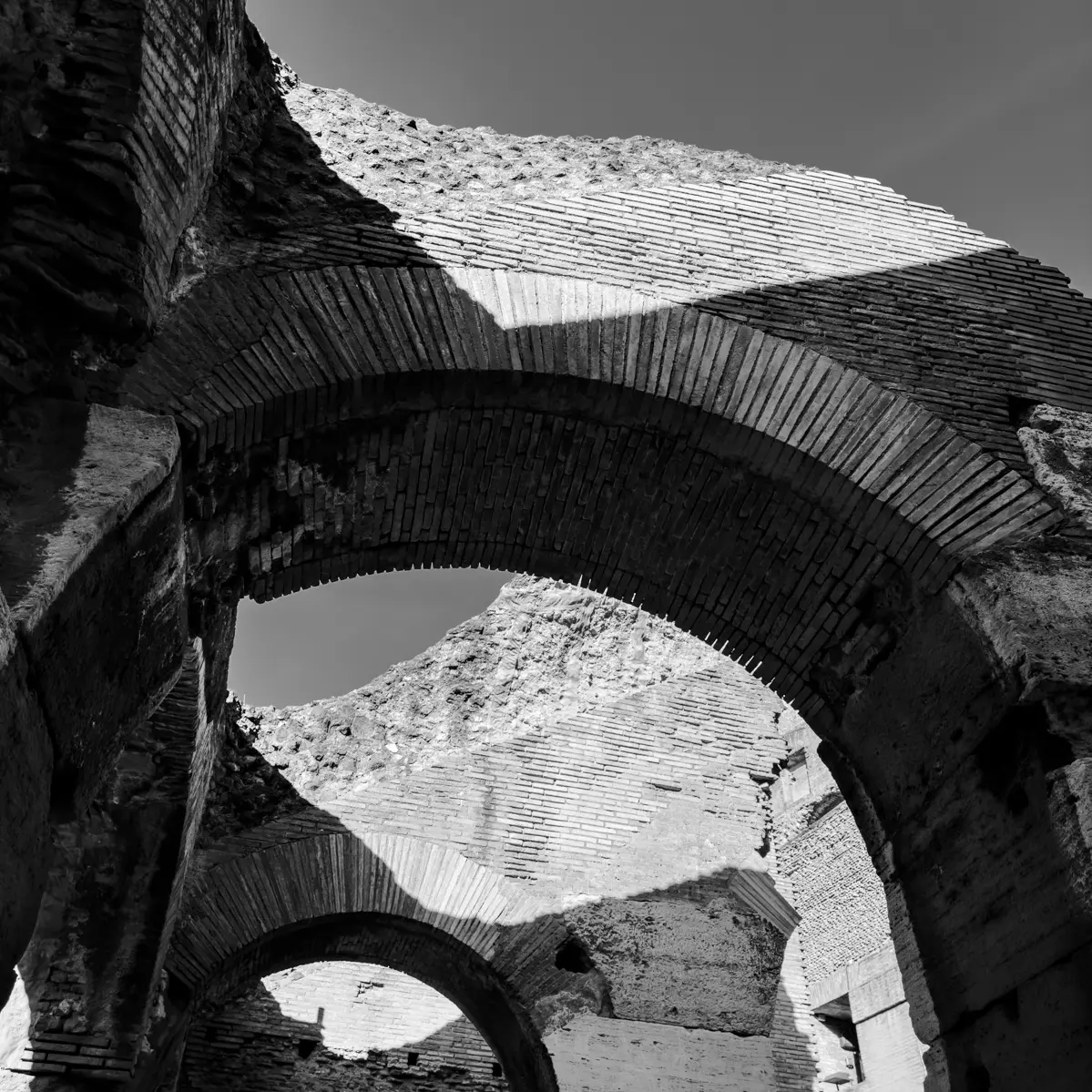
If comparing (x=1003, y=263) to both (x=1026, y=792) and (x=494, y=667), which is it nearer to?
(x=1026, y=792)

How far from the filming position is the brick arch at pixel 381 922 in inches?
229

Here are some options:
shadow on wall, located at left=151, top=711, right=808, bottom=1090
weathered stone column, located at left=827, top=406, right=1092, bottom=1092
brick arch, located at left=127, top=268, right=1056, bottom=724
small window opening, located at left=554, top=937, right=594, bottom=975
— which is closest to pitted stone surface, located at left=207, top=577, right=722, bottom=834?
shadow on wall, located at left=151, top=711, right=808, bottom=1090

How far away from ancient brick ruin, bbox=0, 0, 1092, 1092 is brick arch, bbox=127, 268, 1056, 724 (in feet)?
0.05

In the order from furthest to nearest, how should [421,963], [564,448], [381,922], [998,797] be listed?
[421,963] → [381,922] → [564,448] → [998,797]

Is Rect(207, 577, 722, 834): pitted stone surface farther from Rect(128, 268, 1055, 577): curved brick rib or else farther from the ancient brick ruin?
Rect(128, 268, 1055, 577): curved brick rib

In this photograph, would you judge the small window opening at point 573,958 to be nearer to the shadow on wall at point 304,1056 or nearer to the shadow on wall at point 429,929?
the shadow on wall at point 429,929

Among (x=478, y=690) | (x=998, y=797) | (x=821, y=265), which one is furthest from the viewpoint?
(x=478, y=690)

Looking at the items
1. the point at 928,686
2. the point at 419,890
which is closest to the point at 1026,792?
the point at 928,686

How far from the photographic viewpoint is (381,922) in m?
6.12

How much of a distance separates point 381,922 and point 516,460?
364 centimetres

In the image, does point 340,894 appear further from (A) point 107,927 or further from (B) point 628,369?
(B) point 628,369

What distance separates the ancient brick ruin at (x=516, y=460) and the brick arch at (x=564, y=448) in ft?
0.05

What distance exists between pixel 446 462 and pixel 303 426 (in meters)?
0.58

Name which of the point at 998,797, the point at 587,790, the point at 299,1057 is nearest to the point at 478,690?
the point at 587,790
